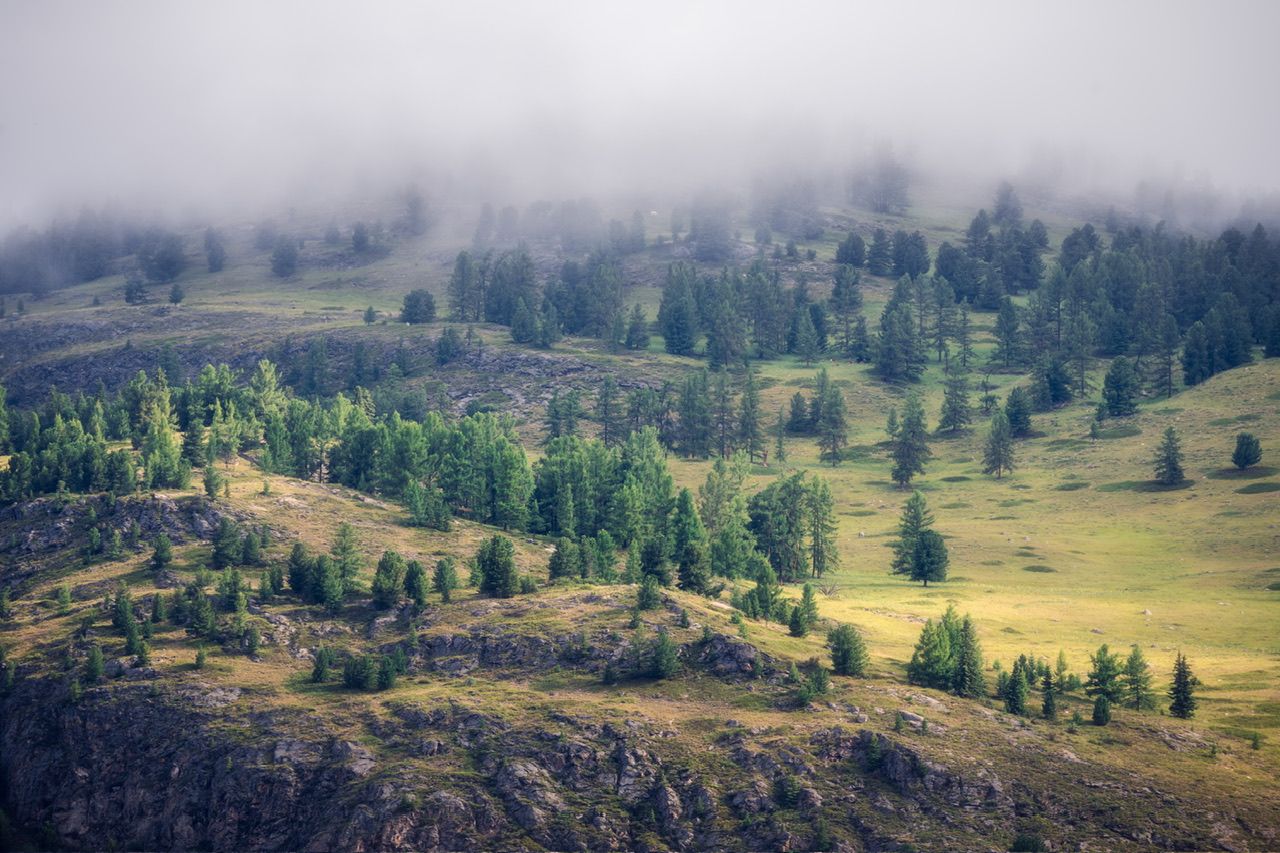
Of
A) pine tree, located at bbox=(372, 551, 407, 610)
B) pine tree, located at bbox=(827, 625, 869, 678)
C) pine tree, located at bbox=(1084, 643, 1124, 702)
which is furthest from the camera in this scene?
pine tree, located at bbox=(372, 551, 407, 610)

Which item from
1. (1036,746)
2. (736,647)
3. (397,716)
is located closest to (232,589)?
(397,716)

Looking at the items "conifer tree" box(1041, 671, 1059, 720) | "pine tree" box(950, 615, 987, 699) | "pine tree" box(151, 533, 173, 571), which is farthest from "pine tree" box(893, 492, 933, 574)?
"pine tree" box(151, 533, 173, 571)

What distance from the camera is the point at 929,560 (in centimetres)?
16875

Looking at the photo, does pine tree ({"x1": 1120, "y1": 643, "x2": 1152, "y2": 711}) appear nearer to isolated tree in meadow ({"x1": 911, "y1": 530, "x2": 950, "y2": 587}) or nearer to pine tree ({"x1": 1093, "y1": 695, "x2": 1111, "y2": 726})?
pine tree ({"x1": 1093, "y1": 695, "x2": 1111, "y2": 726})

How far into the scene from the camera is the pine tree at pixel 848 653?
119562 mm

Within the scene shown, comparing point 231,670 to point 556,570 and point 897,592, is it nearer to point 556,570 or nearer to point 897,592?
point 556,570

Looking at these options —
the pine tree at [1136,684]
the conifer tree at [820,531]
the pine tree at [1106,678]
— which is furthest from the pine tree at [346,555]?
the pine tree at [1136,684]

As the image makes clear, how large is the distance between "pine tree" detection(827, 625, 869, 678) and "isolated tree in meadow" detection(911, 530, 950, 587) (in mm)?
49670

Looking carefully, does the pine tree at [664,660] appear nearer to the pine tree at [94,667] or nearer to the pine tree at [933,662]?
the pine tree at [933,662]

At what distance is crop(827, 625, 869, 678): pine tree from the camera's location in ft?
392

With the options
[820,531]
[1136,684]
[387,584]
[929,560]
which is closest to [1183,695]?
[1136,684]

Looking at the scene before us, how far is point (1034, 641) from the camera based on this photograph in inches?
5340

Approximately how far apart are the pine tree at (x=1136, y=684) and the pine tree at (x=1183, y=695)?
2157 mm

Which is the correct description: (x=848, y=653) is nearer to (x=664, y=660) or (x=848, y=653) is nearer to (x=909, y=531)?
(x=664, y=660)
